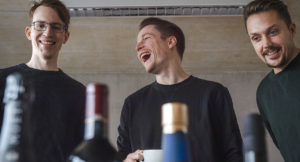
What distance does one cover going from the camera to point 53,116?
69 centimetres

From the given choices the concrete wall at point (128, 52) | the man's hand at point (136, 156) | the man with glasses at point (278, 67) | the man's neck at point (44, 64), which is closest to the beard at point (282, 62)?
the man with glasses at point (278, 67)

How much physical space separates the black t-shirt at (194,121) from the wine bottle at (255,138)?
911 mm

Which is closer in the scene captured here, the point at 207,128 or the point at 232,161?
the point at 232,161

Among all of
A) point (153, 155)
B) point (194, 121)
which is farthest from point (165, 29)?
point (153, 155)

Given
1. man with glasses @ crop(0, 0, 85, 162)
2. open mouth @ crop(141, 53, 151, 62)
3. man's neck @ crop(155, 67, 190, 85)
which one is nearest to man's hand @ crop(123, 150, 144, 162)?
man with glasses @ crop(0, 0, 85, 162)

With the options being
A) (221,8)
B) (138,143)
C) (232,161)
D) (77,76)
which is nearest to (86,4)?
(221,8)

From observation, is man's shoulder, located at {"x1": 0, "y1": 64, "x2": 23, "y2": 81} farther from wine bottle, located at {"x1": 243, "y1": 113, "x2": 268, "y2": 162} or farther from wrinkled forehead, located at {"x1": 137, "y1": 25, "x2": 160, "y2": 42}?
wine bottle, located at {"x1": 243, "y1": 113, "x2": 268, "y2": 162}

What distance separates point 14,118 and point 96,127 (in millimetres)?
107

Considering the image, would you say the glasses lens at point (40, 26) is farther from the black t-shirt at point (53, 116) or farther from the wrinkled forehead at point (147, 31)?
the wrinkled forehead at point (147, 31)

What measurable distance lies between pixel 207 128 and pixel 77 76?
4.82 m

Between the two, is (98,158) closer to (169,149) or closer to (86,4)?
(169,149)

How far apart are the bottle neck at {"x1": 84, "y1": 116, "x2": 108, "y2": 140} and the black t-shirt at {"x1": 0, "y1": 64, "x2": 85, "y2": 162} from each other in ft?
0.29

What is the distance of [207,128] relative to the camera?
1.53m

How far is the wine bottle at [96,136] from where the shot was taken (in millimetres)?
493
